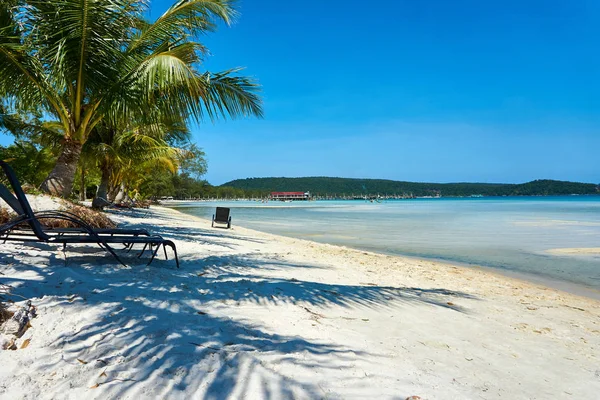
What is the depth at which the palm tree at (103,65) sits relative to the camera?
6934 millimetres

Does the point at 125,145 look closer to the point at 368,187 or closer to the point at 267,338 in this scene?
the point at 267,338

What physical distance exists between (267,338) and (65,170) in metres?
7.77

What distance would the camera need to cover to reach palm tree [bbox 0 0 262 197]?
6.93 m

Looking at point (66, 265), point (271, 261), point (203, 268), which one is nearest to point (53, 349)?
point (66, 265)

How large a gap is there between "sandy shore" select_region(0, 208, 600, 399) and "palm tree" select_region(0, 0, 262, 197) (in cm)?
378

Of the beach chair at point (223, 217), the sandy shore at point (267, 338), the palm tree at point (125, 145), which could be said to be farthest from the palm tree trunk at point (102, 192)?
the sandy shore at point (267, 338)

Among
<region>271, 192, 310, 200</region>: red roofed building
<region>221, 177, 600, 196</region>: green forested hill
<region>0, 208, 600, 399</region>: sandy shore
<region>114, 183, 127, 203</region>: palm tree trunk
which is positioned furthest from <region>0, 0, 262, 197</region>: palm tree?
<region>221, 177, 600, 196</region>: green forested hill

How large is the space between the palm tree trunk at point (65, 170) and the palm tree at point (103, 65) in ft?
0.06

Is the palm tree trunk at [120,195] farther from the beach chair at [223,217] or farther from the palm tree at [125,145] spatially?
the beach chair at [223,217]

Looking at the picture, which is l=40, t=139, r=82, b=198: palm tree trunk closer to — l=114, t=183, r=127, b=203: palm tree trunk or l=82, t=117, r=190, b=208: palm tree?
l=82, t=117, r=190, b=208: palm tree

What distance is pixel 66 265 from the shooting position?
404cm

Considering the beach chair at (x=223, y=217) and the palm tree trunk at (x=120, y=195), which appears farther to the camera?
the palm tree trunk at (x=120, y=195)

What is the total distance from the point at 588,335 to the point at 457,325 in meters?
1.46

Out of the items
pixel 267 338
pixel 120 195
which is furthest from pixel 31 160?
pixel 267 338
